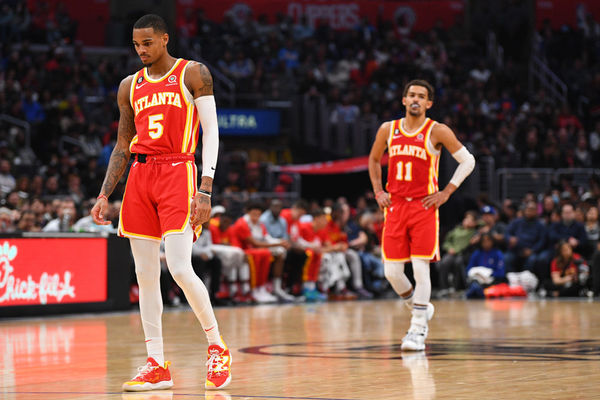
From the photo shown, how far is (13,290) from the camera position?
40.2 feet

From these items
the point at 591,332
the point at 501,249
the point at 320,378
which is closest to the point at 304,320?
the point at 591,332

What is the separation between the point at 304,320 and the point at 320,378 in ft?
18.8

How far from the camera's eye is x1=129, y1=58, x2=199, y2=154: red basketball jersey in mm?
6086

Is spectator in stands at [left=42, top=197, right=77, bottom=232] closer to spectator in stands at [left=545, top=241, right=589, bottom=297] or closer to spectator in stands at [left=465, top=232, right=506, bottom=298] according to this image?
spectator in stands at [left=465, top=232, right=506, bottom=298]

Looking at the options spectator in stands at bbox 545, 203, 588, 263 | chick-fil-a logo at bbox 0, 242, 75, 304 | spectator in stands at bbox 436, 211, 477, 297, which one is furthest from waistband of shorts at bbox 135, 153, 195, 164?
spectator in stands at bbox 545, 203, 588, 263

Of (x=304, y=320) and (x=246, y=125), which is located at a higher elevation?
(x=246, y=125)

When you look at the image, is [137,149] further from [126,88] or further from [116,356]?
[116,356]

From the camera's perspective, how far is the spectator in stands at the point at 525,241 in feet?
58.9

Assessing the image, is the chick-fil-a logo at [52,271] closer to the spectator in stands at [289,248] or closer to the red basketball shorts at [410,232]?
the spectator in stands at [289,248]

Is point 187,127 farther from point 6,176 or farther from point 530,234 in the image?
point 530,234

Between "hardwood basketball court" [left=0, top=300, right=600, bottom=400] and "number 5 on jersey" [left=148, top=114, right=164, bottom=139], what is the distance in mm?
1539

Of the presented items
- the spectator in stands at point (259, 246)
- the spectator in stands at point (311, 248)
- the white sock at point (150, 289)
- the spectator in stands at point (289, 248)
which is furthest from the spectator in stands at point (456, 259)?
the white sock at point (150, 289)

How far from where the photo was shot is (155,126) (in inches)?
240

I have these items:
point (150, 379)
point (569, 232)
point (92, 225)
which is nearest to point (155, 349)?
point (150, 379)
